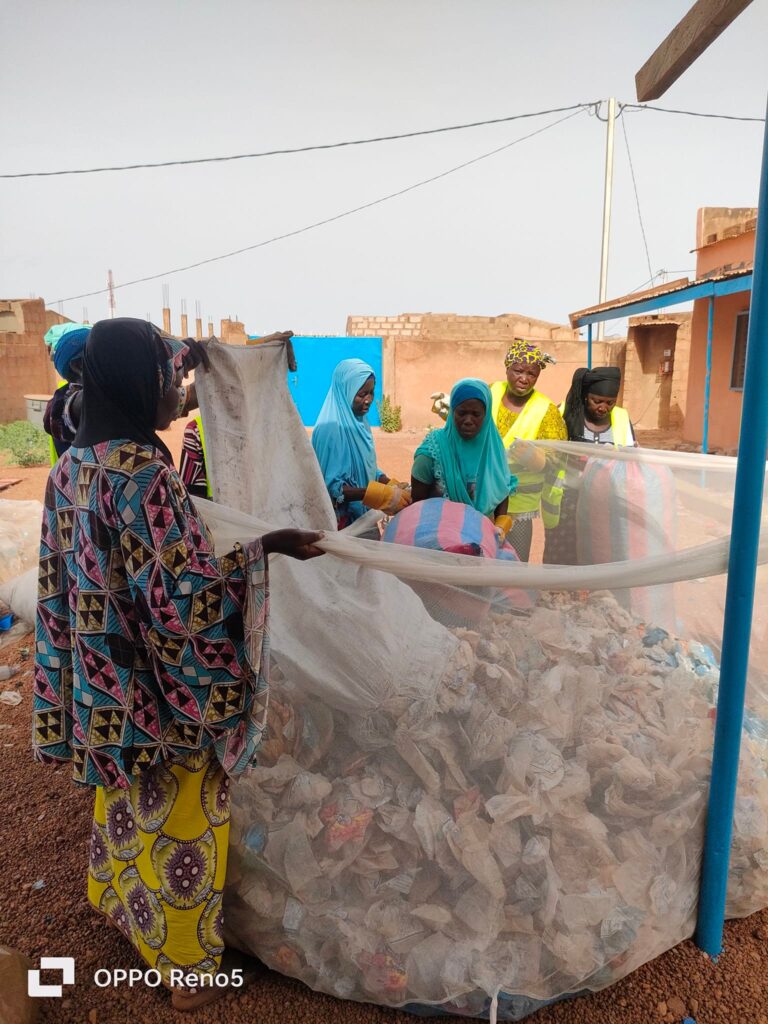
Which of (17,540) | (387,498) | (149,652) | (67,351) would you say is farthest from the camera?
(17,540)

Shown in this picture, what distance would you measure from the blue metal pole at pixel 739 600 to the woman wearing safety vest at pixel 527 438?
145 cm

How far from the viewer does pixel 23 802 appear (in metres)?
2.54

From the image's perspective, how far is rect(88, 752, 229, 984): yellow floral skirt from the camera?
1.64 meters

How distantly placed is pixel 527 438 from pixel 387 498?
1.12 metres

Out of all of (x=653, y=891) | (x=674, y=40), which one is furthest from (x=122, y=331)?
(x=653, y=891)

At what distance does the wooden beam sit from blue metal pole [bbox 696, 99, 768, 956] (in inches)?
9.8

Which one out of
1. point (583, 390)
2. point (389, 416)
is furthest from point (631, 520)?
point (389, 416)

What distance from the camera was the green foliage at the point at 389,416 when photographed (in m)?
15.2

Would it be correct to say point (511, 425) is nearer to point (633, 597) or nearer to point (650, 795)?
point (633, 597)

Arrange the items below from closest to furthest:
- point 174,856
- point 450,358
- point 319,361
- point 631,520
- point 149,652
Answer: point 149,652, point 174,856, point 631,520, point 450,358, point 319,361

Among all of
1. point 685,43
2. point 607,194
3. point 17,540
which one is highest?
point 607,194

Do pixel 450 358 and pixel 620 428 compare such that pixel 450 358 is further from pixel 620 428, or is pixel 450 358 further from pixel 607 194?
pixel 620 428

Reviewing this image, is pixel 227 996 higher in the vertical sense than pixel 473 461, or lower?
lower

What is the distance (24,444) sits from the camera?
35.6 feet
